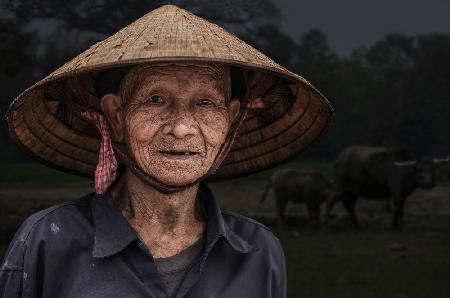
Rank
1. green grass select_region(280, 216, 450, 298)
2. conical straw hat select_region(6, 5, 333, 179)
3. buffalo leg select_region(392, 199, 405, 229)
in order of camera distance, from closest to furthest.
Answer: conical straw hat select_region(6, 5, 333, 179) < green grass select_region(280, 216, 450, 298) < buffalo leg select_region(392, 199, 405, 229)

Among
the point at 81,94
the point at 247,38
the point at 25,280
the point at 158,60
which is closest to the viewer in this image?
the point at 158,60

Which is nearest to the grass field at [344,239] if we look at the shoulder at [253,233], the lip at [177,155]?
the shoulder at [253,233]

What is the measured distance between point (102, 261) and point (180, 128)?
384 mm

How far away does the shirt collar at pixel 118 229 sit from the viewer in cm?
201

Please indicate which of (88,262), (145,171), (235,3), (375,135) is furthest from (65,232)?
(375,135)

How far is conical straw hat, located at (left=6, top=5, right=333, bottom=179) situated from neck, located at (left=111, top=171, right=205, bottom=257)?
13.9 inches

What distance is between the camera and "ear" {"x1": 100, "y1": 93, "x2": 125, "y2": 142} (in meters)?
2.17

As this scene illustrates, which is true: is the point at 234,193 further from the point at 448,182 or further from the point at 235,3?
the point at 235,3

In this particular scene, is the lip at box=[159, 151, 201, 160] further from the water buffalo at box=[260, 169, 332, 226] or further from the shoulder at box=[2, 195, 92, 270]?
the water buffalo at box=[260, 169, 332, 226]

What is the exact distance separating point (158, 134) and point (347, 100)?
15076 millimetres

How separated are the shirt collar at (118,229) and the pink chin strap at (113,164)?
0.14ft

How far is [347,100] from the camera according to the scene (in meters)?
16.8

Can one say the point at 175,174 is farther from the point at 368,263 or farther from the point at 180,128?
the point at 368,263

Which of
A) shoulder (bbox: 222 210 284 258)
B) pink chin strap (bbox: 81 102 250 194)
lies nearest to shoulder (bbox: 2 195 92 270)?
pink chin strap (bbox: 81 102 250 194)
